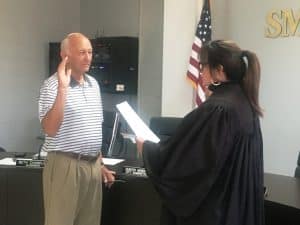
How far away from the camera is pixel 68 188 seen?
260 centimetres

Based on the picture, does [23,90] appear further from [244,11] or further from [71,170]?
[71,170]

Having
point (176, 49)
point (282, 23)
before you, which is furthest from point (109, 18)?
point (282, 23)

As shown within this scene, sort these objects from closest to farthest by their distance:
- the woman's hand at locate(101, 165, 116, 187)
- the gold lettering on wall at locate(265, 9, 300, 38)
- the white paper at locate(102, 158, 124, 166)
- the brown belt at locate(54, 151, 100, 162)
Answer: the brown belt at locate(54, 151, 100, 162), the woman's hand at locate(101, 165, 116, 187), the white paper at locate(102, 158, 124, 166), the gold lettering on wall at locate(265, 9, 300, 38)

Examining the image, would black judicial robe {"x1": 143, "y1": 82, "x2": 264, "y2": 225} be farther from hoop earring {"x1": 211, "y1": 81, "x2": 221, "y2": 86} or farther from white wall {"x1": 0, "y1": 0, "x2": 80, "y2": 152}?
white wall {"x1": 0, "y1": 0, "x2": 80, "y2": 152}

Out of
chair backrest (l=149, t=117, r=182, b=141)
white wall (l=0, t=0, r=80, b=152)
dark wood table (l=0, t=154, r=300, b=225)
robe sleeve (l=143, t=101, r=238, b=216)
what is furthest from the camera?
white wall (l=0, t=0, r=80, b=152)

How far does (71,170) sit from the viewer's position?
2.61 metres

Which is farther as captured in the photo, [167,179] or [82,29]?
[82,29]

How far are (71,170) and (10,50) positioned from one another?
12.1 feet

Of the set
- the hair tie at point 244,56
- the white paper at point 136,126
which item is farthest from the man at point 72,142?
the hair tie at point 244,56

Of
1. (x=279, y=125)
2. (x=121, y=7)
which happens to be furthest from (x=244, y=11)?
(x=121, y=7)

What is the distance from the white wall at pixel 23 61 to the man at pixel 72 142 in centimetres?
337

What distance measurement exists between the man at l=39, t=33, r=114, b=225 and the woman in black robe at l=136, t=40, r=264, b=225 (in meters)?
0.62

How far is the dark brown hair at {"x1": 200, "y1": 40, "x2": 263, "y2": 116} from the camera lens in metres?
2.10

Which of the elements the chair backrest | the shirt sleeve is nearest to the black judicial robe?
the shirt sleeve
